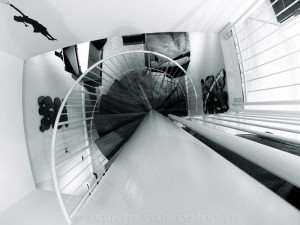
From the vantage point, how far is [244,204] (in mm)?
218

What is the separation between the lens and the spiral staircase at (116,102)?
2.13 m

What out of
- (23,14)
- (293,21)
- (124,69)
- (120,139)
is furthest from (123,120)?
(293,21)

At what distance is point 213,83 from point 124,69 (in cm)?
136

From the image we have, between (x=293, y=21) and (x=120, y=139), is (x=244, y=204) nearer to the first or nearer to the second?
(x=293, y=21)

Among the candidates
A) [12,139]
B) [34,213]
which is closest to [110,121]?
[12,139]

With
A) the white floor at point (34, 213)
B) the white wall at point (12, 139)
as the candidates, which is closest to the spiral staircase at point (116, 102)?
the white wall at point (12, 139)

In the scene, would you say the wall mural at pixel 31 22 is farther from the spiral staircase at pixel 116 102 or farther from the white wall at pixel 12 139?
the spiral staircase at pixel 116 102

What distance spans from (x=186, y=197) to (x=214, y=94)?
6.02 ft

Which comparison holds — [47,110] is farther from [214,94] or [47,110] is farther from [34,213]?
[214,94]

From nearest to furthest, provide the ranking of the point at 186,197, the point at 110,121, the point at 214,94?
the point at 186,197 < the point at 214,94 < the point at 110,121

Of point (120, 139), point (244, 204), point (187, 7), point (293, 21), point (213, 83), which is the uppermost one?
point (187, 7)

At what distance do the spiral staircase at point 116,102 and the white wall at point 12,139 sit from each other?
1.69 feet

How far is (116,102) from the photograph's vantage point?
2.38 metres

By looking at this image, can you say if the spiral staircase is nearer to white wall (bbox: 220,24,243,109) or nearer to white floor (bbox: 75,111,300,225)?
white wall (bbox: 220,24,243,109)
